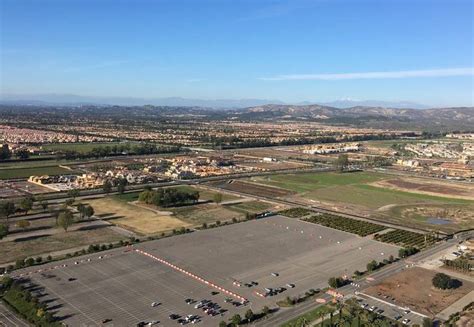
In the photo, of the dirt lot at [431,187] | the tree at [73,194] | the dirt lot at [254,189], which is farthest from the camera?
the dirt lot at [431,187]

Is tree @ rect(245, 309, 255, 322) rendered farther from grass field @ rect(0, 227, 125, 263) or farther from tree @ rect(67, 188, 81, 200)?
tree @ rect(67, 188, 81, 200)

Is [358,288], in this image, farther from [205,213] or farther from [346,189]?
[346,189]

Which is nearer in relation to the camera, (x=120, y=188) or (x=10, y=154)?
(x=120, y=188)

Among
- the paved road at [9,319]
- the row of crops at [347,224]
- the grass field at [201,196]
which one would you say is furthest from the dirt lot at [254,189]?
the paved road at [9,319]

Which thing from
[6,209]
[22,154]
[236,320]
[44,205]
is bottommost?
[236,320]

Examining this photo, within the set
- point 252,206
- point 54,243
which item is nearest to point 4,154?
point 54,243

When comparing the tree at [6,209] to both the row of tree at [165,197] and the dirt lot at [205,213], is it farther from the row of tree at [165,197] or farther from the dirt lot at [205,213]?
the dirt lot at [205,213]

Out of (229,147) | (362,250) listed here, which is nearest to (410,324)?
(362,250)

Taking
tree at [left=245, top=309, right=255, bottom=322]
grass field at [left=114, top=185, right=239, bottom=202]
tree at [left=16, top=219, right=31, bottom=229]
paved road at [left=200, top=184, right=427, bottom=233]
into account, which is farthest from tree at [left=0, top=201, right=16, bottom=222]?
tree at [left=245, top=309, right=255, bottom=322]
